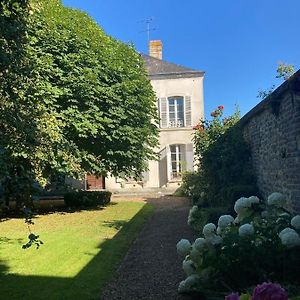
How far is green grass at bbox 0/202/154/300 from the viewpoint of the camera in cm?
547

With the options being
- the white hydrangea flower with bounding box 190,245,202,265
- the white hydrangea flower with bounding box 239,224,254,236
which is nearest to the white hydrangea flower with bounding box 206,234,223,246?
the white hydrangea flower with bounding box 190,245,202,265

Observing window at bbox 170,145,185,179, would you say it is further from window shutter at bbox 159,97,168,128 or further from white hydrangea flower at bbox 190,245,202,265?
white hydrangea flower at bbox 190,245,202,265

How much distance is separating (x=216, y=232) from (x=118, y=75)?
10.8 m

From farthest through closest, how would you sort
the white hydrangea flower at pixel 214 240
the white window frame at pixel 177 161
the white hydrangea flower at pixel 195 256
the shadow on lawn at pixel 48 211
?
the white window frame at pixel 177 161, the shadow on lawn at pixel 48 211, the white hydrangea flower at pixel 195 256, the white hydrangea flower at pixel 214 240

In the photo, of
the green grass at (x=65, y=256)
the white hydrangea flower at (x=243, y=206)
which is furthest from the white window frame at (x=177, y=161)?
the white hydrangea flower at (x=243, y=206)

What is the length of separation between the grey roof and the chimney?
1638 millimetres

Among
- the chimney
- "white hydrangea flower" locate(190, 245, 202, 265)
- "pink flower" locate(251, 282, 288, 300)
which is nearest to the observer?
"pink flower" locate(251, 282, 288, 300)

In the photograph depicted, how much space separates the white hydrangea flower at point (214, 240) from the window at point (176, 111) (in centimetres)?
2005

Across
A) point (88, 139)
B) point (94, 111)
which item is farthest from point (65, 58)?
point (88, 139)

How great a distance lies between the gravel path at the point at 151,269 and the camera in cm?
527

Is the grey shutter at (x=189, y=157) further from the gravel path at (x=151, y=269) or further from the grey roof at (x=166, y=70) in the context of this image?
the gravel path at (x=151, y=269)

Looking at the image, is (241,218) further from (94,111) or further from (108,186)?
(108,186)

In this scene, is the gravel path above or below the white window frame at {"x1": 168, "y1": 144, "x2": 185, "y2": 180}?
below

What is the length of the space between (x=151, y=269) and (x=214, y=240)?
190cm
